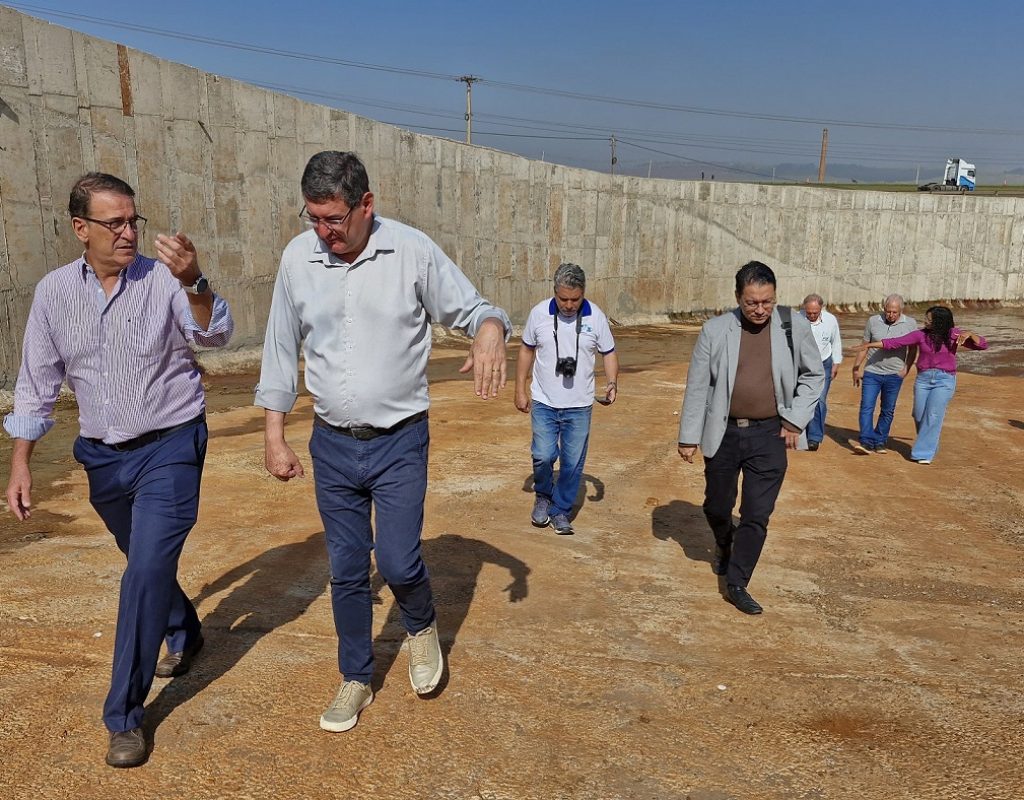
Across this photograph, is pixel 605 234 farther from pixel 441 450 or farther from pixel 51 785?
pixel 51 785

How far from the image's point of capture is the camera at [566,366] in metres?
6.03

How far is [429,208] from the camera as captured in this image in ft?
54.1

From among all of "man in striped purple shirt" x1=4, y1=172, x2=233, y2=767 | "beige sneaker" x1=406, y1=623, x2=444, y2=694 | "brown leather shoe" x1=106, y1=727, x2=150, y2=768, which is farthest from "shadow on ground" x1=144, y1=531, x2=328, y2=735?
"beige sneaker" x1=406, y1=623, x2=444, y2=694

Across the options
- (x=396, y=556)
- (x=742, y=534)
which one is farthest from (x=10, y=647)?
(x=742, y=534)

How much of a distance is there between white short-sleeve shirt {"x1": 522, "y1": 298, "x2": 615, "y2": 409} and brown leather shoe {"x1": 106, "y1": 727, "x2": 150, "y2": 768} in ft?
11.7

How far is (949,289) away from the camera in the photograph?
28.5 m

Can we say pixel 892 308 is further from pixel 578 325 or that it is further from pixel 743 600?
pixel 743 600

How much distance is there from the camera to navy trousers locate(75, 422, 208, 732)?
3.16 metres

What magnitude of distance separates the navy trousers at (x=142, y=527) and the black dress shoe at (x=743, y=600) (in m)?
3.01

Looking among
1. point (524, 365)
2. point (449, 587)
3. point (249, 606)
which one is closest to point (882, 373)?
point (524, 365)

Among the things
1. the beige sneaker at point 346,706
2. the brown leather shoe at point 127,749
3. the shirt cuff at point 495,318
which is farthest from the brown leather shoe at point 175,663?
the shirt cuff at point 495,318

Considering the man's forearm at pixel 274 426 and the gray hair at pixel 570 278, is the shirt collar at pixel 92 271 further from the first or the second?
the gray hair at pixel 570 278

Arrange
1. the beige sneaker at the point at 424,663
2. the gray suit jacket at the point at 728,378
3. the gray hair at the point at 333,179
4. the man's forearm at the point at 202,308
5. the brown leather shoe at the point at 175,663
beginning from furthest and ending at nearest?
the gray suit jacket at the point at 728,378, the brown leather shoe at the point at 175,663, the beige sneaker at the point at 424,663, the man's forearm at the point at 202,308, the gray hair at the point at 333,179

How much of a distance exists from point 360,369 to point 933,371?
725 cm
